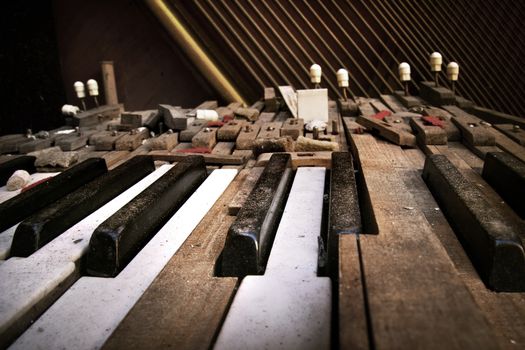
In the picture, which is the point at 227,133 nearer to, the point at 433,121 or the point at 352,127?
the point at 352,127

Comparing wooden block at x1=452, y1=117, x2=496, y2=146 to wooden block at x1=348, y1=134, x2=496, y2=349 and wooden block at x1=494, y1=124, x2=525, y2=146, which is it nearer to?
wooden block at x1=494, y1=124, x2=525, y2=146

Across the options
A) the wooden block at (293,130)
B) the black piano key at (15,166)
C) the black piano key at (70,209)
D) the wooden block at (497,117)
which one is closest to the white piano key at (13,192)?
the black piano key at (15,166)

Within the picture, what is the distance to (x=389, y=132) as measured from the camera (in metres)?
2.13

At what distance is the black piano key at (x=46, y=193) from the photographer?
1.38 metres

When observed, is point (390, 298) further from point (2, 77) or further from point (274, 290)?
point (2, 77)

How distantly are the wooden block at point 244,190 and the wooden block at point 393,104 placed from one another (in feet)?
5.57

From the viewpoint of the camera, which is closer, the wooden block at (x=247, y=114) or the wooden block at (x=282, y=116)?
the wooden block at (x=247, y=114)

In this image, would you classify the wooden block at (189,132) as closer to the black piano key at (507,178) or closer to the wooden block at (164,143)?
the wooden block at (164,143)

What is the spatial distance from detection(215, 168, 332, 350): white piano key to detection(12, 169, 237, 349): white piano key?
0.24 meters

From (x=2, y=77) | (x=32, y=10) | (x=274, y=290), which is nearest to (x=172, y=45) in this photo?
(x=32, y=10)

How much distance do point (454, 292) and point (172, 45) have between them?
5207 mm

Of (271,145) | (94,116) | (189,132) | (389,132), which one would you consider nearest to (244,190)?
(271,145)

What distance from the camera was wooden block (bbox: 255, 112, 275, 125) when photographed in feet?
9.89

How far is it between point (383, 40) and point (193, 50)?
218 centimetres
